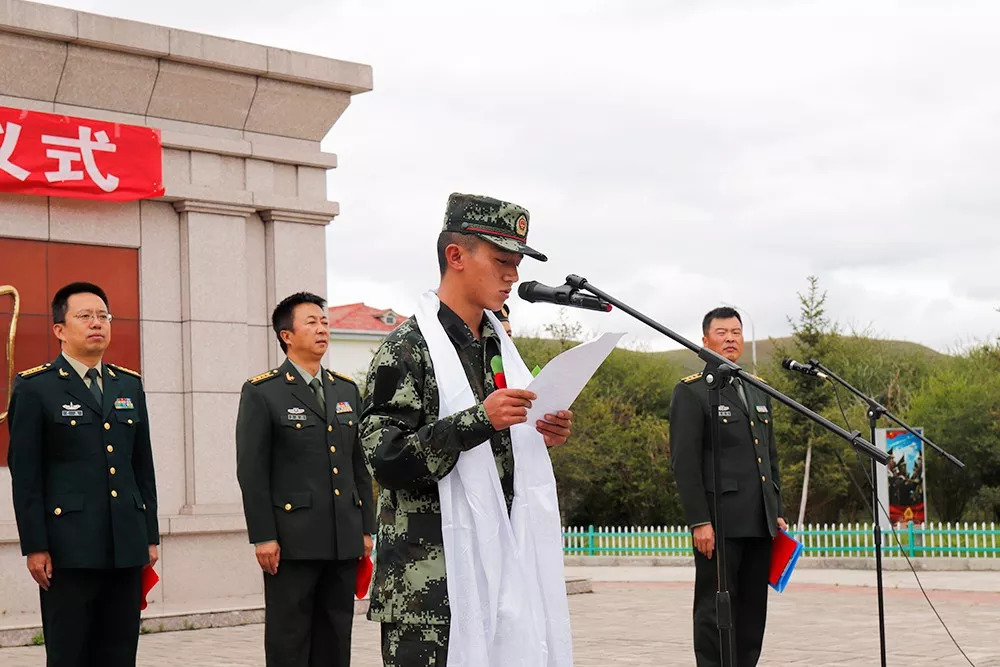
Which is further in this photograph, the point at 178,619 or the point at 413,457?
the point at 178,619

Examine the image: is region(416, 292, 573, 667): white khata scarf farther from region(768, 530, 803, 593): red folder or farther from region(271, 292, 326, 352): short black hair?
region(768, 530, 803, 593): red folder

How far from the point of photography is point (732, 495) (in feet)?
22.4

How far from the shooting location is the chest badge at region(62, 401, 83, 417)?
6.13 meters

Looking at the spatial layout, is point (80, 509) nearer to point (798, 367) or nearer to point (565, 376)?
point (565, 376)

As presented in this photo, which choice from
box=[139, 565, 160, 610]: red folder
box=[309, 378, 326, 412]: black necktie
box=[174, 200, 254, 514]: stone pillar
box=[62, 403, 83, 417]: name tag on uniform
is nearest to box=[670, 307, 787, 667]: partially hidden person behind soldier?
box=[309, 378, 326, 412]: black necktie

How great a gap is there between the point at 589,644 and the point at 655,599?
187 inches

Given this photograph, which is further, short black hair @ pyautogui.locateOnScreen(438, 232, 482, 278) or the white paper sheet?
short black hair @ pyautogui.locateOnScreen(438, 232, 482, 278)

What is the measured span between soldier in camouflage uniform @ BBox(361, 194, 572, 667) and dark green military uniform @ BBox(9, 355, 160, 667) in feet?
8.89

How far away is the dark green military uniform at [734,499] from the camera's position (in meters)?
6.79

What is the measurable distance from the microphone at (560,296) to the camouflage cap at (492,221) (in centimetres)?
27

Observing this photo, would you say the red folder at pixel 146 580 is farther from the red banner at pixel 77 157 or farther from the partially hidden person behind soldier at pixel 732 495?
the red banner at pixel 77 157

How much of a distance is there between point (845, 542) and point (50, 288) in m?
14.0

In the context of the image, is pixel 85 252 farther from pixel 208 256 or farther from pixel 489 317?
pixel 489 317

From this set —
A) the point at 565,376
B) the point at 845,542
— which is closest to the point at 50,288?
the point at 565,376
